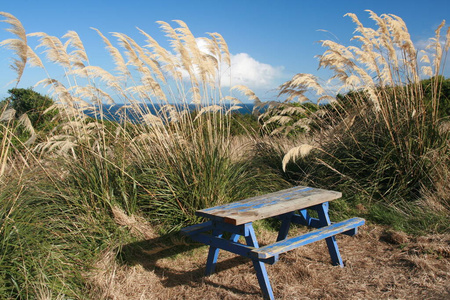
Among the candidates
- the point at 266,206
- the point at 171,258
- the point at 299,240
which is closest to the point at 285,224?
the point at 266,206

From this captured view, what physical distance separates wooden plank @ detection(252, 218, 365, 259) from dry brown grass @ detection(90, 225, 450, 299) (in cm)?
44

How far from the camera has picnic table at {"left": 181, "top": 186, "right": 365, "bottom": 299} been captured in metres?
3.39

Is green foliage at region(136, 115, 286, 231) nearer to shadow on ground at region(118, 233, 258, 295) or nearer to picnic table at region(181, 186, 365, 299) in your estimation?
shadow on ground at region(118, 233, 258, 295)

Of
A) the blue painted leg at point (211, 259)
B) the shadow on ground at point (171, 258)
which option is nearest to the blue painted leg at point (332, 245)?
the shadow on ground at point (171, 258)

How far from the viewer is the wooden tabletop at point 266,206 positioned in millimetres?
3457

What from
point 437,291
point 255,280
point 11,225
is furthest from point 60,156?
point 437,291

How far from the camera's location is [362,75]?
620 centimetres

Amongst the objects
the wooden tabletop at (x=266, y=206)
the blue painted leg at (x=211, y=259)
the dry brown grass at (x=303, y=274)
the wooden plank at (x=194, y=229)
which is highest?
the wooden tabletop at (x=266, y=206)

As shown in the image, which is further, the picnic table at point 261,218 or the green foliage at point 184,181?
the green foliage at point 184,181

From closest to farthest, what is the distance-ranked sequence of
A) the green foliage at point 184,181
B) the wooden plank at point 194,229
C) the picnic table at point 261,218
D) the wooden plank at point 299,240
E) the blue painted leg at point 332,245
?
the wooden plank at point 299,240 < the picnic table at point 261,218 < the wooden plank at point 194,229 < the blue painted leg at point 332,245 < the green foliage at point 184,181

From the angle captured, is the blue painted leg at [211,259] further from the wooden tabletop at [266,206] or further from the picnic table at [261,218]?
the wooden tabletop at [266,206]

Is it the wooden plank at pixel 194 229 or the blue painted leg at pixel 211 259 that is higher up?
the wooden plank at pixel 194 229

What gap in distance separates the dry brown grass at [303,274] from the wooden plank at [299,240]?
0.44 metres

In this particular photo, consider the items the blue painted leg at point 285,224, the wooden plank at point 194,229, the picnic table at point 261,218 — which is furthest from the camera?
the blue painted leg at point 285,224
